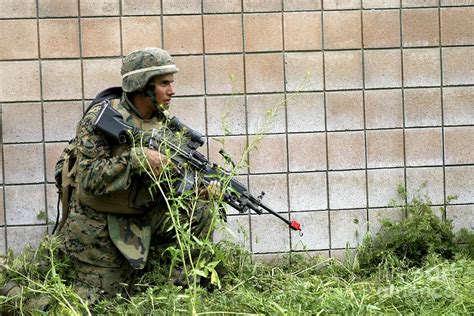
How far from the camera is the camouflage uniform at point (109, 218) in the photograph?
5320 millimetres

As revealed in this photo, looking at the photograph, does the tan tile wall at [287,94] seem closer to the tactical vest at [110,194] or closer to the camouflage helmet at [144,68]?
the tactical vest at [110,194]

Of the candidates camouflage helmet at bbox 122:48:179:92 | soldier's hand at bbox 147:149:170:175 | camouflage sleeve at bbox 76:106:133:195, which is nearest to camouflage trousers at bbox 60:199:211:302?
camouflage sleeve at bbox 76:106:133:195

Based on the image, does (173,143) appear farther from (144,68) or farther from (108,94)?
(108,94)

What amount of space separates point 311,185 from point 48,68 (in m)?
1.82

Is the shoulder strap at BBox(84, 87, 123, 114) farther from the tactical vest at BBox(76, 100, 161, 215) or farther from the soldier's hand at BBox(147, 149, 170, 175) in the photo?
the soldier's hand at BBox(147, 149, 170, 175)

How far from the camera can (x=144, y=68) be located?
5.43 meters

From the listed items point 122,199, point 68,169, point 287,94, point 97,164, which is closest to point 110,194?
point 122,199

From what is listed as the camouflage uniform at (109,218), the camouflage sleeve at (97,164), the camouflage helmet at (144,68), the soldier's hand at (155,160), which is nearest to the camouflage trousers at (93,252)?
the camouflage uniform at (109,218)

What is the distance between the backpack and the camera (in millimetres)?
5488

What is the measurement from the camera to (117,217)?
5.41m

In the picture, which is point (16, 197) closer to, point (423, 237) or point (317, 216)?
point (317, 216)

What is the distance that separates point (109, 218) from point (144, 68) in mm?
857

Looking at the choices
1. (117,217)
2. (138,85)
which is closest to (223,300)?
(117,217)

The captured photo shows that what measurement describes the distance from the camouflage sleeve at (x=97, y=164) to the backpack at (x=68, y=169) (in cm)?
12
